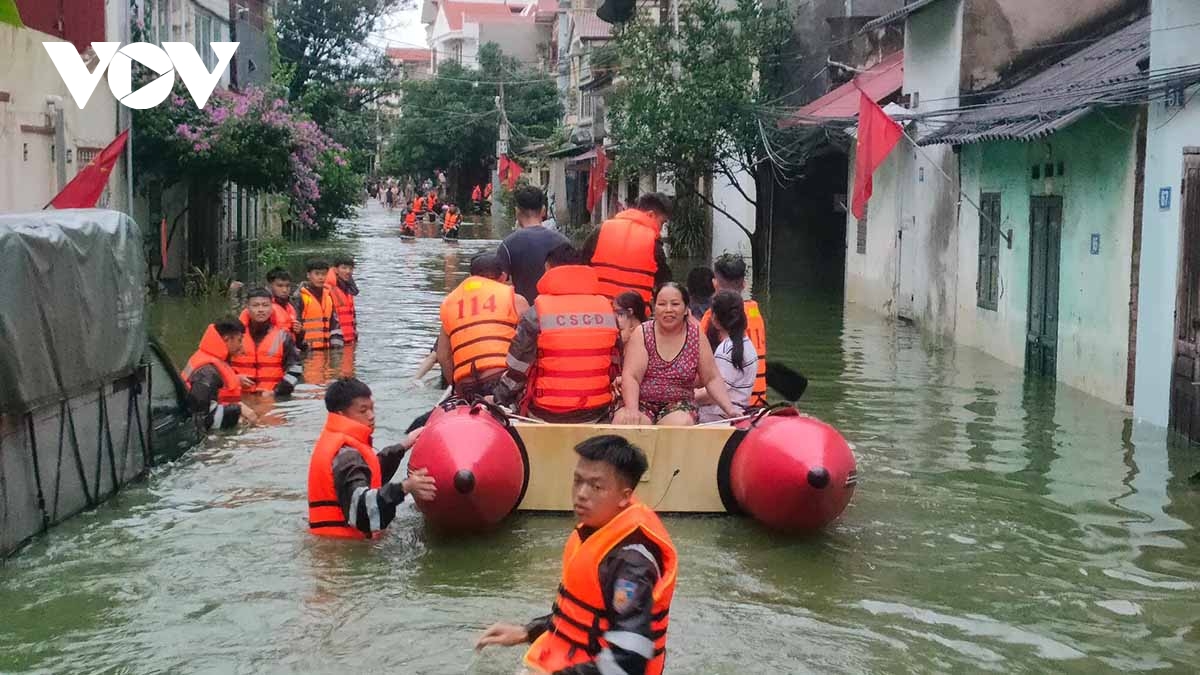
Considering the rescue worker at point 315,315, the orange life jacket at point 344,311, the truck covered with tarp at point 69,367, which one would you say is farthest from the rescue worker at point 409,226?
the truck covered with tarp at point 69,367

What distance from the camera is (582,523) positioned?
479 centimetres

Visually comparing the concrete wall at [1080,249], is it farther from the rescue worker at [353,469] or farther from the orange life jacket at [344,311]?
the rescue worker at [353,469]

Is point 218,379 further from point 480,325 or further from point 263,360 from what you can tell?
point 480,325

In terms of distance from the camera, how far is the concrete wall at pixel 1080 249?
13680 mm

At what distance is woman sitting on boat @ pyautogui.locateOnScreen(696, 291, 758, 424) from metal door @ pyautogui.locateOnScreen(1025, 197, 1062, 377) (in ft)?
21.4

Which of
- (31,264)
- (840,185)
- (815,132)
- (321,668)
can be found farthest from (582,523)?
(840,185)

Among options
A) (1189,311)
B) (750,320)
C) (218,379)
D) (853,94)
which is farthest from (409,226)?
(750,320)

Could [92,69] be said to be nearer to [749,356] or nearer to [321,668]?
[749,356]

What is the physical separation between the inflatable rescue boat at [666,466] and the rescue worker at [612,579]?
360cm

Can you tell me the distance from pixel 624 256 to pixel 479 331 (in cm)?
217

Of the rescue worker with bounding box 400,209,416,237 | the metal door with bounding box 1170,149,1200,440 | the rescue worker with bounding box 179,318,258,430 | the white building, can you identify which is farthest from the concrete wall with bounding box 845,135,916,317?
the rescue worker with bounding box 400,209,416,237

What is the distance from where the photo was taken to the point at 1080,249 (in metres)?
14.8

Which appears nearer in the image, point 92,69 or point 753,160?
point 92,69

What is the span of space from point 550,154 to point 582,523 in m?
51.9
